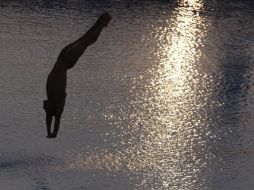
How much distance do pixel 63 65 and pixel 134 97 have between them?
2266mm

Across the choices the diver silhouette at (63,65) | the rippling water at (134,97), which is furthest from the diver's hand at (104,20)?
the rippling water at (134,97)

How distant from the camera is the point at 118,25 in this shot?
9.12 meters

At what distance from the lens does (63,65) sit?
502 centimetres

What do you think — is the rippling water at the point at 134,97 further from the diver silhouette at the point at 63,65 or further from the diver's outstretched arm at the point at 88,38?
the diver's outstretched arm at the point at 88,38

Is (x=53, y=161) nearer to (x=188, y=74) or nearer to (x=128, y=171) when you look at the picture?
(x=128, y=171)

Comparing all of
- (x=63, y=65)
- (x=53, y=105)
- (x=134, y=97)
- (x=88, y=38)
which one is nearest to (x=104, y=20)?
(x=88, y=38)

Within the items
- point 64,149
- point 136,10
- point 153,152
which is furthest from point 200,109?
point 136,10

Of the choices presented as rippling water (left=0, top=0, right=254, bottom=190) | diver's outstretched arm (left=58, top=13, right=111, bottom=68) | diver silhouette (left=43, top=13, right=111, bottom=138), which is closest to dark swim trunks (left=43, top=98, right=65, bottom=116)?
diver silhouette (left=43, top=13, right=111, bottom=138)

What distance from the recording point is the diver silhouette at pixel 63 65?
482cm

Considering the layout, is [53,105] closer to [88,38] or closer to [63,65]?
[63,65]

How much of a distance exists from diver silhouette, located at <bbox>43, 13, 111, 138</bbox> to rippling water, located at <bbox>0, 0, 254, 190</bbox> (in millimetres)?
637

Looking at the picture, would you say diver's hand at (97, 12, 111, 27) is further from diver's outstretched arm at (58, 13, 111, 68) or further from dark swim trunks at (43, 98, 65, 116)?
dark swim trunks at (43, 98, 65, 116)

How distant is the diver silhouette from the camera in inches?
190

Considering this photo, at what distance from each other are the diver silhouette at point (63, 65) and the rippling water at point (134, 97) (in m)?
0.64
